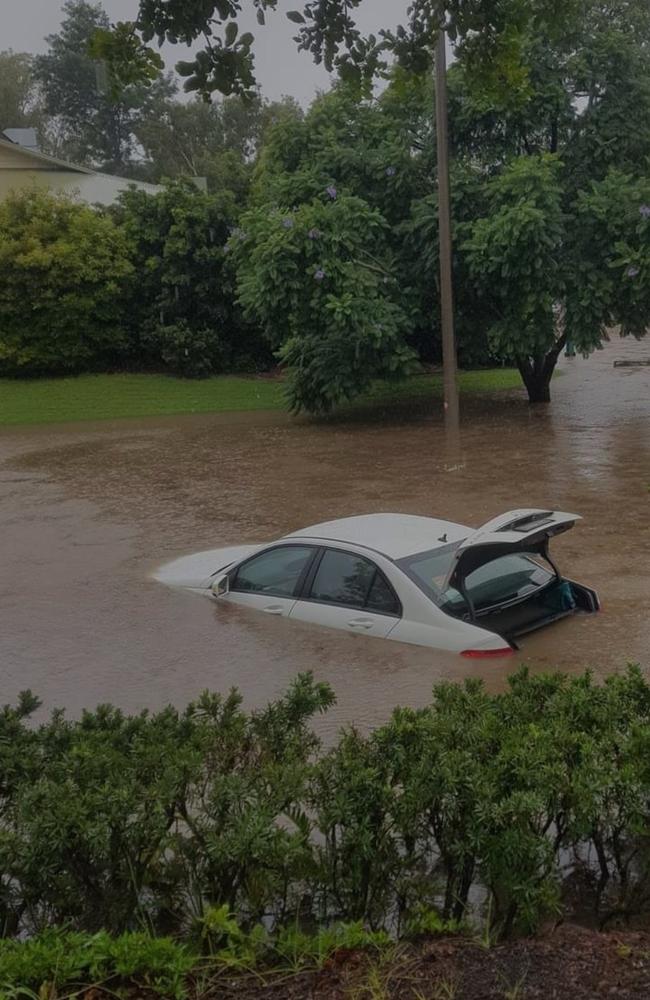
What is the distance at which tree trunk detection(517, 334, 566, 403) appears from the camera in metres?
24.6

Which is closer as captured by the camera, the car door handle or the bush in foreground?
the bush in foreground

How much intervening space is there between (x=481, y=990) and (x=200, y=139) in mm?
65807

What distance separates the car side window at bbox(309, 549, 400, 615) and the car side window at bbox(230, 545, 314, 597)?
22 cm

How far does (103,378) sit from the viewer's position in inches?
1200

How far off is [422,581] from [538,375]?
17.3m

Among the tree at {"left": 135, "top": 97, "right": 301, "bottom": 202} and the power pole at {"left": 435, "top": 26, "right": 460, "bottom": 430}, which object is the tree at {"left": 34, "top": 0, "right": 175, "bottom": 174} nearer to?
the tree at {"left": 135, "top": 97, "right": 301, "bottom": 202}

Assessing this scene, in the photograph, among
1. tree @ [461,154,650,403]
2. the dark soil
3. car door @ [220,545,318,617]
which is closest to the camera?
the dark soil

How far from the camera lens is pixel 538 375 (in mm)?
24859

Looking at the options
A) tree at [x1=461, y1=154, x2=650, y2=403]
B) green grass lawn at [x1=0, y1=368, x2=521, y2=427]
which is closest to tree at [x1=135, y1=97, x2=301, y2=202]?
green grass lawn at [x1=0, y1=368, x2=521, y2=427]

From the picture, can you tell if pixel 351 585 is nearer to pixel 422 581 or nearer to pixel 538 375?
pixel 422 581

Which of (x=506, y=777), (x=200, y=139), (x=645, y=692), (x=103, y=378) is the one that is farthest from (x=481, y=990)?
(x=200, y=139)

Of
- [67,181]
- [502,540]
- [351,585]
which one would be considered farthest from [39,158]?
[502,540]

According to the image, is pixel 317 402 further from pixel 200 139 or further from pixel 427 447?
pixel 200 139

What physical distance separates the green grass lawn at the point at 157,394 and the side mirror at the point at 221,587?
16367 millimetres
